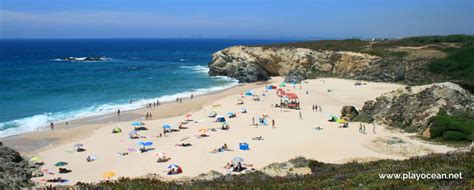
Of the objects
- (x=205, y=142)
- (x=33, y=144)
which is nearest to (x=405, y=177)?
(x=205, y=142)

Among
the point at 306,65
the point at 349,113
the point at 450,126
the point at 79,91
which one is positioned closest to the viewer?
the point at 450,126

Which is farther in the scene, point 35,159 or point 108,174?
point 35,159

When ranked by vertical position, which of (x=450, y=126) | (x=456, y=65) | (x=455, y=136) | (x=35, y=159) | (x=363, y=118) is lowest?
(x=35, y=159)

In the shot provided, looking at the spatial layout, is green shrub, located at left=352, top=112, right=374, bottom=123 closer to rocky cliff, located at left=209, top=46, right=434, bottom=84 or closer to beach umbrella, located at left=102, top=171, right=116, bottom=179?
beach umbrella, located at left=102, top=171, right=116, bottom=179

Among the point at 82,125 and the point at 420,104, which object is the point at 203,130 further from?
the point at 420,104

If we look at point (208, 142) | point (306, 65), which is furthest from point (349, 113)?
point (306, 65)

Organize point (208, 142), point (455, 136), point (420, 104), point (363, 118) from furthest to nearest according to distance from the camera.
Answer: point (363, 118), point (420, 104), point (208, 142), point (455, 136)
